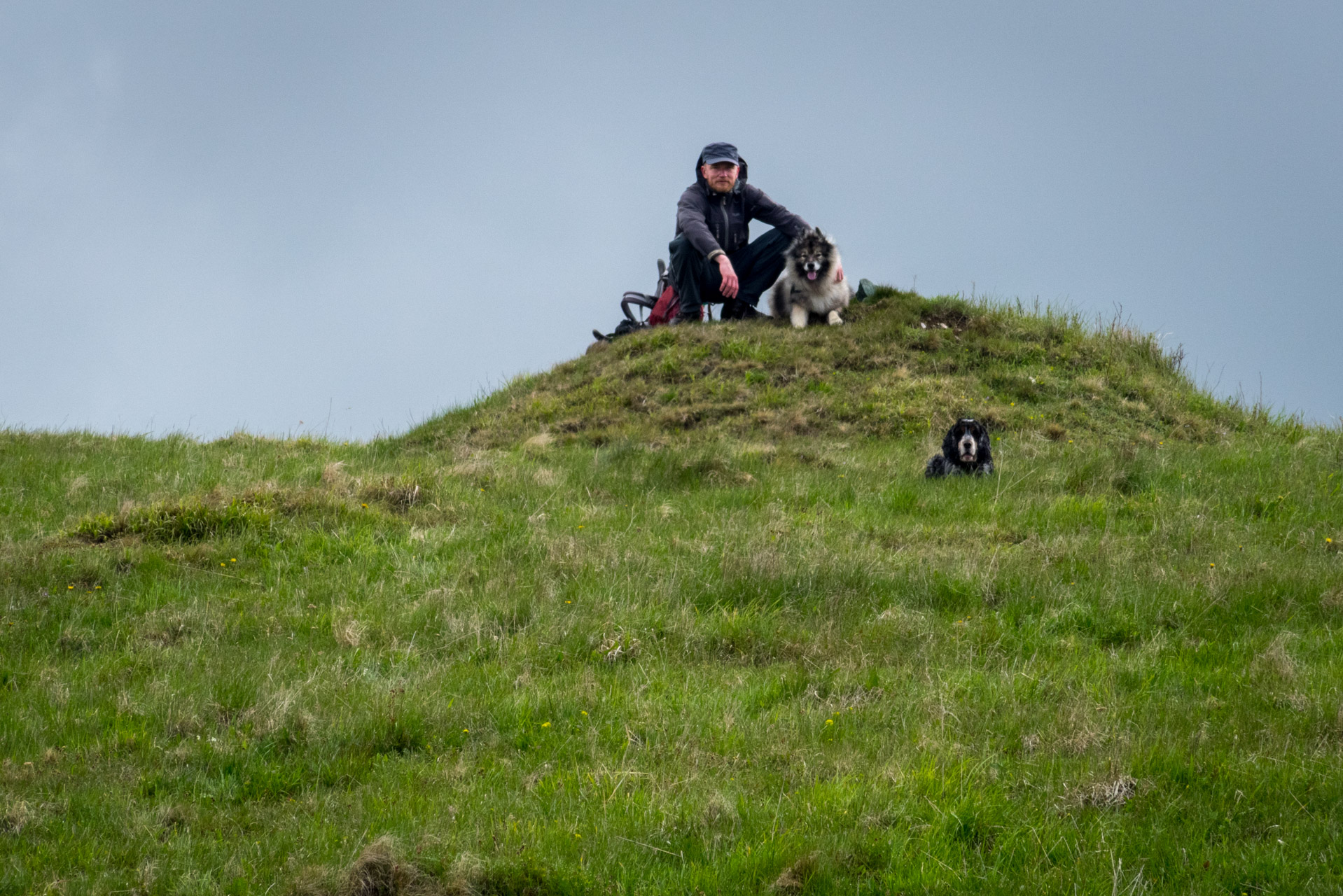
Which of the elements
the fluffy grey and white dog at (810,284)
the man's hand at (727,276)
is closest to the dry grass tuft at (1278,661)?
the man's hand at (727,276)

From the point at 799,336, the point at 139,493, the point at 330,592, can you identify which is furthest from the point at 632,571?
the point at 799,336

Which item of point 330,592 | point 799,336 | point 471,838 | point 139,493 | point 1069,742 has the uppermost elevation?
point 799,336

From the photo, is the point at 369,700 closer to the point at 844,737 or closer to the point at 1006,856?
the point at 844,737

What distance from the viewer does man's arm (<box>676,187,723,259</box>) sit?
16.1 metres

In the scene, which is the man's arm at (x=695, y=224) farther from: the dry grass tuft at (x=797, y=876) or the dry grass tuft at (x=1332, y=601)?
the dry grass tuft at (x=797, y=876)

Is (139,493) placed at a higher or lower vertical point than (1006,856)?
higher

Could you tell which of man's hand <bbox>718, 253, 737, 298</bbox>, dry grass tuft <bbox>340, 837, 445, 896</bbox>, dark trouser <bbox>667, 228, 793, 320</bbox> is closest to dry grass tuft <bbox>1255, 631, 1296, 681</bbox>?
dry grass tuft <bbox>340, 837, 445, 896</bbox>

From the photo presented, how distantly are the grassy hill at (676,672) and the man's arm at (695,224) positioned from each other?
4.46 meters

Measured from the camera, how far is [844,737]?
5246 millimetres

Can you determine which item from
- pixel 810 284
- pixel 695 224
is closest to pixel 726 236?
pixel 695 224

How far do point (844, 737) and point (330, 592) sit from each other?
402 cm

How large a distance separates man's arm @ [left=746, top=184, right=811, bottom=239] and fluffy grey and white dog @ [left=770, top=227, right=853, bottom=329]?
0.58m

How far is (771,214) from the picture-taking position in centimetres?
1758

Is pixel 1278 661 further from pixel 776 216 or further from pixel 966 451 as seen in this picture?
pixel 776 216
